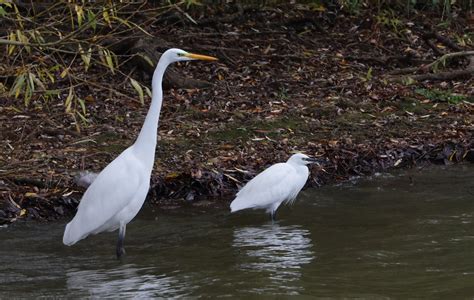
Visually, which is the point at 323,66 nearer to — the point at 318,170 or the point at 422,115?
the point at 422,115

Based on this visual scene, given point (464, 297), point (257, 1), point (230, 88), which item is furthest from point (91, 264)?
point (257, 1)

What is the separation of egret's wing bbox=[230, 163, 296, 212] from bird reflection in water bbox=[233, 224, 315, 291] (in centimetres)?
25

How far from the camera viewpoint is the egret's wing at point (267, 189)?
27.5ft

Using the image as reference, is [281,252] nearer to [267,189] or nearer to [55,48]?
[267,189]

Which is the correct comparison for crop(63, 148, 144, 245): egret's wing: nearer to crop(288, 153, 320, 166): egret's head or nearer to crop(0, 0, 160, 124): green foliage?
crop(0, 0, 160, 124): green foliage

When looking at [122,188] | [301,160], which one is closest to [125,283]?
[122,188]

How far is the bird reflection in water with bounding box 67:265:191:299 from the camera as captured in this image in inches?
237

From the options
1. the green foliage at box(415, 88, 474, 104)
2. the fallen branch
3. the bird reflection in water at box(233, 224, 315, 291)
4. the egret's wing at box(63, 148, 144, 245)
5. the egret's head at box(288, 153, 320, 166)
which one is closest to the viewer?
the bird reflection in water at box(233, 224, 315, 291)

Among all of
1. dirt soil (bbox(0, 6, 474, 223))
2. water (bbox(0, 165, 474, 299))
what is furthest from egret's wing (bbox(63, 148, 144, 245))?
dirt soil (bbox(0, 6, 474, 223))

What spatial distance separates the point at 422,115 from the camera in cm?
1170

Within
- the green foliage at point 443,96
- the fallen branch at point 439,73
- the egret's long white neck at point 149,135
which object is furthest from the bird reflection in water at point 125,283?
the fallen branch at point 439,73

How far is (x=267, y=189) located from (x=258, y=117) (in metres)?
2.69

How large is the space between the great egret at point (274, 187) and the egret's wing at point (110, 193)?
1.34 meters

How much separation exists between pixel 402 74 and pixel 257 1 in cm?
323
